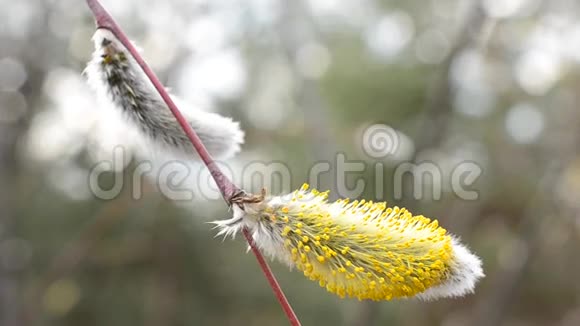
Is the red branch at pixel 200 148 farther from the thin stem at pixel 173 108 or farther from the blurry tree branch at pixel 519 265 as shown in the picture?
the blurry tree branch at pixel 519 265

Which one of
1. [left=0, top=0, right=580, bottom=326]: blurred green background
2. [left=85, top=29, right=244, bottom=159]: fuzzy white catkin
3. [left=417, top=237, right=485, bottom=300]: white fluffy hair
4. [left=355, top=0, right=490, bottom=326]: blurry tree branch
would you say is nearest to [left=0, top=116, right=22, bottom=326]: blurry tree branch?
[left=0, top=0, right=580, bottom=326]: blurred green background

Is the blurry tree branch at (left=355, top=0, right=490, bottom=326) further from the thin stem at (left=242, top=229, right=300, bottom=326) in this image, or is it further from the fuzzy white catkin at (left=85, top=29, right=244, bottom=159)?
the thin stem at (left=242, top=229, right=300, bottom=326)

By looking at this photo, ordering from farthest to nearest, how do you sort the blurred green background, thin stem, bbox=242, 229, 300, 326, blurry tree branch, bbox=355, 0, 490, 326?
the blurred green background, blurry tree branch, bbox=355, 0, 490, 326, thin stem, bbox=242, 229, 300, 326

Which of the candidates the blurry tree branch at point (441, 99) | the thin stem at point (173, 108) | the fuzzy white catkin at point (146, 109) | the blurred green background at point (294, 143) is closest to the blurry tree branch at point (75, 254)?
the blurred green background at point (294, 143)

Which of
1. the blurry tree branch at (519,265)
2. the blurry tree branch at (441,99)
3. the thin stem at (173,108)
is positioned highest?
the blurry tree branch at (441,99)

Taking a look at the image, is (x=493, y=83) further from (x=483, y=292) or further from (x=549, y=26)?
(x=483, y=292)

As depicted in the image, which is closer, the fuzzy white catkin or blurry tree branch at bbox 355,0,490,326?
the fuzzy white catkin

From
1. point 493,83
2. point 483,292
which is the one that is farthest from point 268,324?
point 493,83
